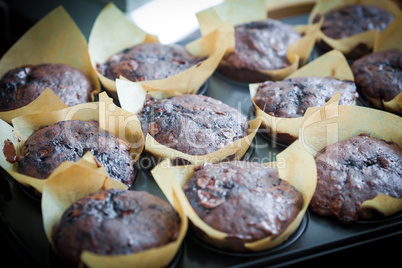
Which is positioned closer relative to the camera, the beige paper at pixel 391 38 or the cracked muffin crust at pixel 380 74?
the cracked muffin crust at pixel 380 74

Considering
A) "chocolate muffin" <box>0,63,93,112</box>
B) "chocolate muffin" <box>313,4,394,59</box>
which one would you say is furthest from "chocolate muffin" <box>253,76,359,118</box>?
"chocolate muffin" <box>0,63,93,112</box>

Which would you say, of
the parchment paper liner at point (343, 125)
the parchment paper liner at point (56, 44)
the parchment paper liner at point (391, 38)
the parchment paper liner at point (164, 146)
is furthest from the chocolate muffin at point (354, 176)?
the parchment paper liner at point (56, 44)

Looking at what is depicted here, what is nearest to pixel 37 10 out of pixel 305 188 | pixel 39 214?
pixel 39 214

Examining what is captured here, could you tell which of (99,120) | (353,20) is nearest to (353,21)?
(353,20)

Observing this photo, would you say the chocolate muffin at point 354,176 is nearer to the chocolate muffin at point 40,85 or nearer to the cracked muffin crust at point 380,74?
the cracked muffin crust at point 380,74

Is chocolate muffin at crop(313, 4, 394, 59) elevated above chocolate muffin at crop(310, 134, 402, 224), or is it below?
above

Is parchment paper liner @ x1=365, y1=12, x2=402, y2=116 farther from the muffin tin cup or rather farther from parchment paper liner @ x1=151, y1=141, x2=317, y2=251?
the muffin tin cup

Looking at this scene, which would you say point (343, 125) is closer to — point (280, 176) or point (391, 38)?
point (280, 176)

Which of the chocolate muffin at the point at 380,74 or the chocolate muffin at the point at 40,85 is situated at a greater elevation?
the chocolate muffin at the point at 40,85
